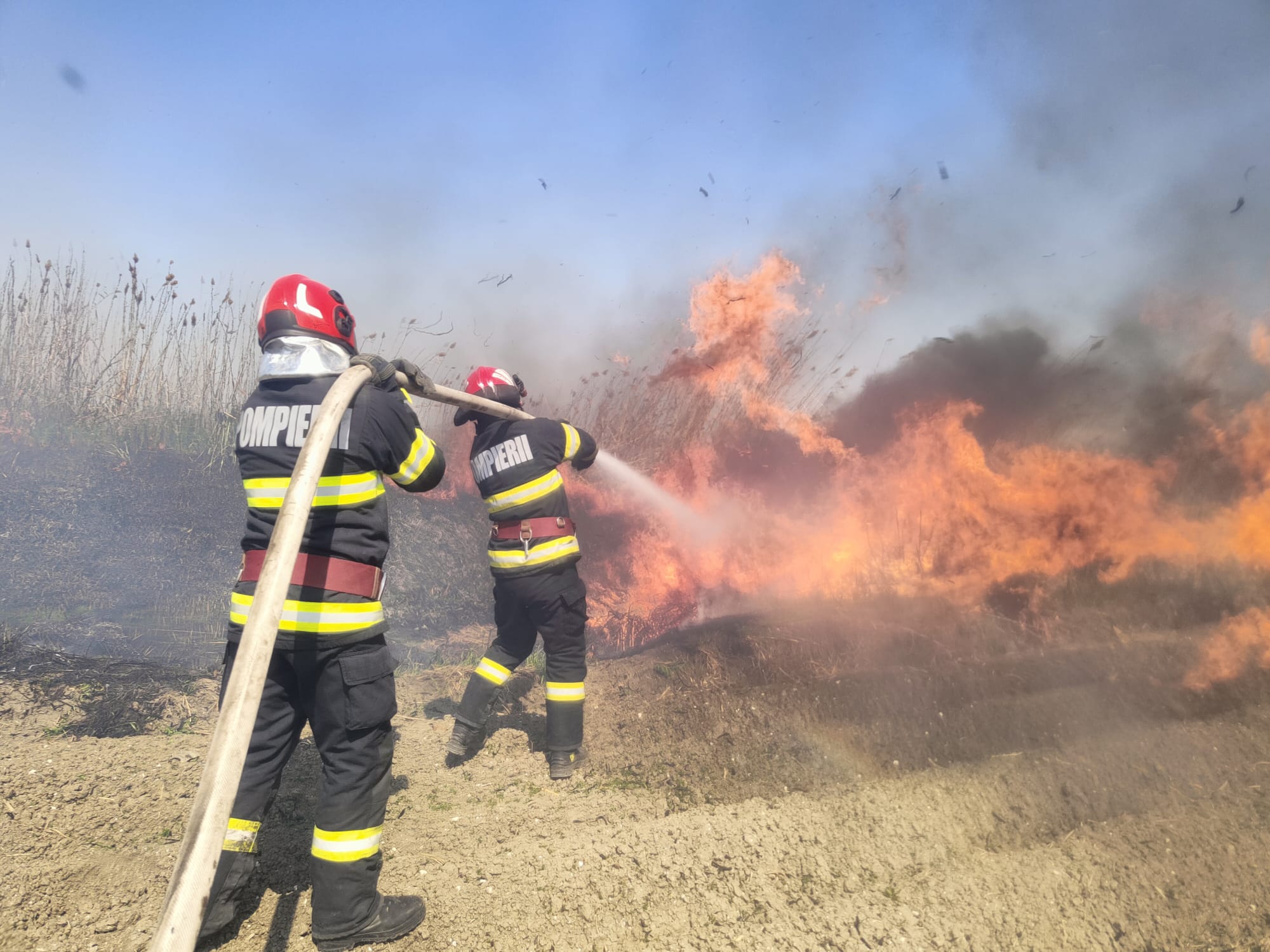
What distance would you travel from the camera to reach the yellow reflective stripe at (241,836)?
8.17ft

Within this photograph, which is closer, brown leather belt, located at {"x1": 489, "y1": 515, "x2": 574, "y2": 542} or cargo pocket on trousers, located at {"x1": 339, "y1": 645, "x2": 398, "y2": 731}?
cargo pocket on trousers, located at {"x1": 339, "y1": 645, "x2": 398, "y2": 731}

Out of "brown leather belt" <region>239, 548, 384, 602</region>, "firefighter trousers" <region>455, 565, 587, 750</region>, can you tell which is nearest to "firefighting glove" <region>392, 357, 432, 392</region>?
"brown leather belt" <region>239, 548, 384, 602</region>

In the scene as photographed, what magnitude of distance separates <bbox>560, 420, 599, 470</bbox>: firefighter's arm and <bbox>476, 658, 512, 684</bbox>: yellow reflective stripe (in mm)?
1556

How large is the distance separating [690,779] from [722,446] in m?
6.38

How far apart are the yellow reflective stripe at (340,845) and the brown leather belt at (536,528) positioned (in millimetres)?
2145

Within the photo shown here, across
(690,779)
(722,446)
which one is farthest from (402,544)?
A: (690,779)

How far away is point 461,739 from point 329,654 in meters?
2.25

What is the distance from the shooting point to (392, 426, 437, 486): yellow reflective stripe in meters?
2.90

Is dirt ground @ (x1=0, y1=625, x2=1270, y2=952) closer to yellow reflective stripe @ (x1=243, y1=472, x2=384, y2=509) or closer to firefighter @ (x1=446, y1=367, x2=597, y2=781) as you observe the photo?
firefighter @ (x1=446, y1=367, x2=597, y2=781)

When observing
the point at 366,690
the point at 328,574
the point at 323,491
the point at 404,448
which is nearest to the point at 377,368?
the point at 404,448

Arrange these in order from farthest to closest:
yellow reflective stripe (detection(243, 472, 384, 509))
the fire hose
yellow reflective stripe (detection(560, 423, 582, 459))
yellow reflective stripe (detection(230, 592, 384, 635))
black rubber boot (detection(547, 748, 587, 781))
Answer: yellow reflective stripe (detection(560, 423, 582, 459)) → black rubber boot (detection(547, 748, 587, 781)) → yellow reflective stripe (detection(243, 472, 384, 509)) → yellow reflective stripe (detection(230, 592, 384, 635)) → the fire hose

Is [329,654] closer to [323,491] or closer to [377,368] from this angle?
[323,491]

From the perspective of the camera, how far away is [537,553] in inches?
172

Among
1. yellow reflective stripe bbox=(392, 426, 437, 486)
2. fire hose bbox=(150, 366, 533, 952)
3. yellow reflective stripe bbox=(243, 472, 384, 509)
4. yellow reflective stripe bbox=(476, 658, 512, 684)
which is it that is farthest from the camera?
yellow reflective stripe bbox=(476, 658, 512, 684)
